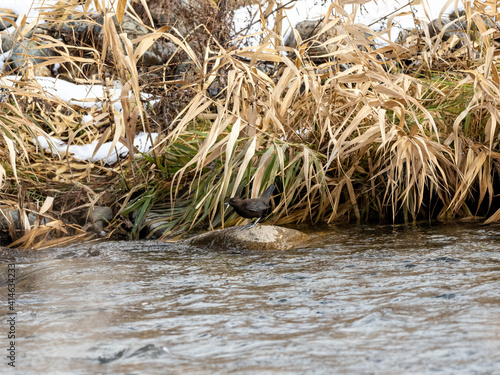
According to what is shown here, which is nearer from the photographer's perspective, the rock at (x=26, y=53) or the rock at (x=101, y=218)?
the rock at (x=26, y=53)

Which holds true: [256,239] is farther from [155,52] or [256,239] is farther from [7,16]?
[155,52]

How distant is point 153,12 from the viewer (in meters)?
6.58

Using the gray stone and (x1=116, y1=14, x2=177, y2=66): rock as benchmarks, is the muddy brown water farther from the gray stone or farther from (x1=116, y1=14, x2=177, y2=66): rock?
(x1=116, y1=14, x2=177, y2=66): rock

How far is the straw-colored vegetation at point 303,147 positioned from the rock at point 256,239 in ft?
0.70

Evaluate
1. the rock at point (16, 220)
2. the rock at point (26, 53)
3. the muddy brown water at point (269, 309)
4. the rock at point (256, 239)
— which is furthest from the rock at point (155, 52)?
the muddy brown water at point (269, 309)

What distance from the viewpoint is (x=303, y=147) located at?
3.60 meters

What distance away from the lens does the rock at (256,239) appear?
318 cm

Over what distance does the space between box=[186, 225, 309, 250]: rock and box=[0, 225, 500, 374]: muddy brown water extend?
0.10 metres

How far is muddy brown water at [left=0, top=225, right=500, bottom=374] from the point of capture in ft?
5.09

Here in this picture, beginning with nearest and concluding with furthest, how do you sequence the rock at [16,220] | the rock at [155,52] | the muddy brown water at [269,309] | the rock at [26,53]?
the muddy brown water at [269,309] < the rock at [26,53] < the rock at [16,220] < the rock at [155,52]

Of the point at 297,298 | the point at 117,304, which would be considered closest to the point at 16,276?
the point at 117,304

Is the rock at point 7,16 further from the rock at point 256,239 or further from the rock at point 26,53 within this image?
the rock at point 256,239

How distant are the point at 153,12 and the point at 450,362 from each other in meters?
5.80

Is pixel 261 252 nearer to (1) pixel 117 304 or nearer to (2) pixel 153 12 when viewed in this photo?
(1) pixel 117 304
